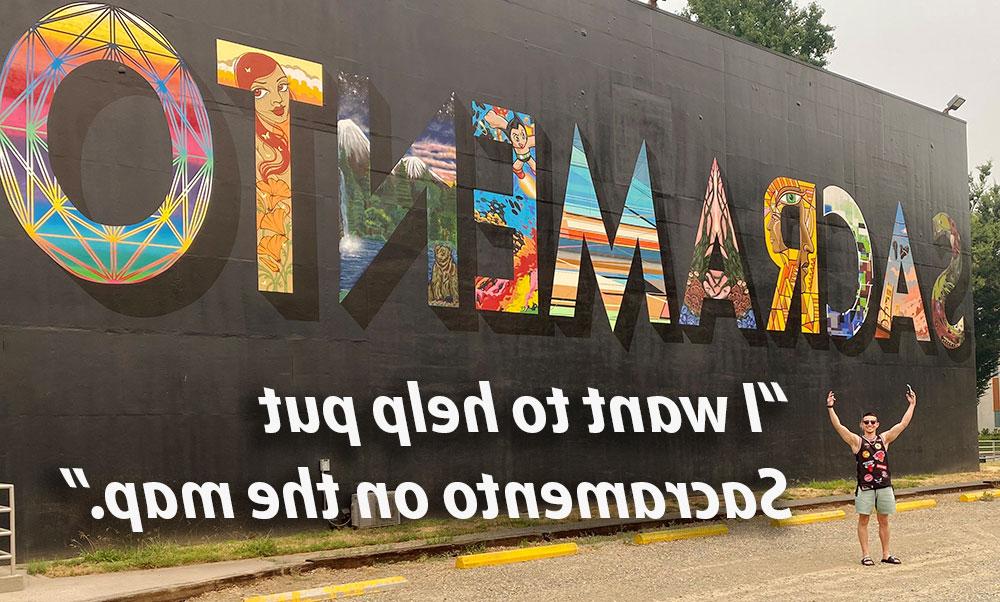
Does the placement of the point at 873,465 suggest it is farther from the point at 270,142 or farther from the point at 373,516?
the point at 270,142

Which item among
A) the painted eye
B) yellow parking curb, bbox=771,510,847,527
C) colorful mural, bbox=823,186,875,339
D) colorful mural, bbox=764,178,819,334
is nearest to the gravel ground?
yellow parking curb, bbox=771,510,847,527

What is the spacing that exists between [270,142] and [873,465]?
808 cm

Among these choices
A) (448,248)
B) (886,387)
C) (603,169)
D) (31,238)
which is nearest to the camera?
(31,238)

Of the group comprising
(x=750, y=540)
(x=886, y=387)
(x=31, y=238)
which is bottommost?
(x=750, y=540)

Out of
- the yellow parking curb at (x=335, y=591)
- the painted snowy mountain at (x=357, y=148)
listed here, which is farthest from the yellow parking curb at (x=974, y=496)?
the yellow parking curb at (x=335, y=591)

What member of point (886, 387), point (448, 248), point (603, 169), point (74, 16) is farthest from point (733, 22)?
point (74, 16)

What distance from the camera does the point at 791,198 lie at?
22.2 meters

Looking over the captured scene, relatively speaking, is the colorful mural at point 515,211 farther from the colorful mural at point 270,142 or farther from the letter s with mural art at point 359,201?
the colorful mural at point 270,142

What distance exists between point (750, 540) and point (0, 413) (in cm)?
892

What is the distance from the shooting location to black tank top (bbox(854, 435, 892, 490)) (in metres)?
12.0

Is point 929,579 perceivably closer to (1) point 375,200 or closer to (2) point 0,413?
(1) point 375,200

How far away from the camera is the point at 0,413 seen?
1163cm

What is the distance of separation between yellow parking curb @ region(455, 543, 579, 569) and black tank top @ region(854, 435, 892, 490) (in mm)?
3440

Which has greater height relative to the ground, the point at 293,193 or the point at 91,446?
the point at 293,193
